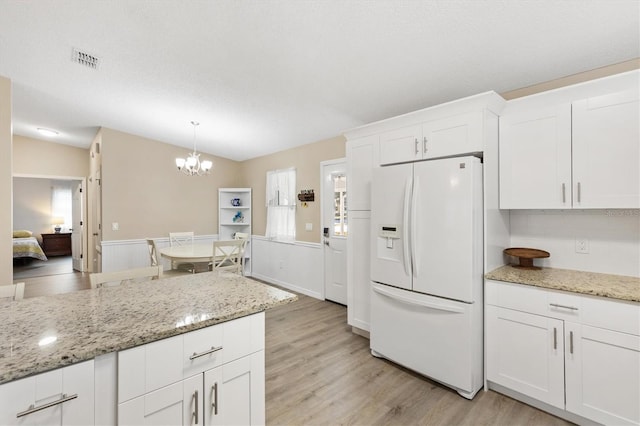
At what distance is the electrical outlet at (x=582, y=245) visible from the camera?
227 centimetres

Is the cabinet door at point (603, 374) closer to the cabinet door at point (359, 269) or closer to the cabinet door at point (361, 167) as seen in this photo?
the cabinet door at point (359, 269)

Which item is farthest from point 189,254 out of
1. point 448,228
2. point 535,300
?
point 535,300

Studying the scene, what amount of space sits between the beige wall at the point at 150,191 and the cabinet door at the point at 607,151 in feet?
19.2

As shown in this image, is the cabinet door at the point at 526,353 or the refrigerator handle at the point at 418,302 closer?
the cabinet door at the point at 526,353

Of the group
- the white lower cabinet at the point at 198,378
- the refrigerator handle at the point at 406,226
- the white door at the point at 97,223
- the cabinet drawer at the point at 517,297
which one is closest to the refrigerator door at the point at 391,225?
the refrigerator handle at the point at 406,226

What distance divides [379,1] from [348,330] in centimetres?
310

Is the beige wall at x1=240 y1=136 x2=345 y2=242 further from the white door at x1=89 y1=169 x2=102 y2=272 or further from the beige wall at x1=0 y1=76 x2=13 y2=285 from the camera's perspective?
the beige wall at x1=0 y1=76 x2=13 y2=285

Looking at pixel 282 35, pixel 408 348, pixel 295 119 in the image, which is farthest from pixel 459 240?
pixel 295 119

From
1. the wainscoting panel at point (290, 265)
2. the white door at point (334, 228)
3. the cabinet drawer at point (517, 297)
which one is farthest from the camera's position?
Result: the wainscoting panel at point (290, 265)

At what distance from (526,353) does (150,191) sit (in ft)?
19.4

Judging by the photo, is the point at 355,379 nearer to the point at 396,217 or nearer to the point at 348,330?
the point at 348,330

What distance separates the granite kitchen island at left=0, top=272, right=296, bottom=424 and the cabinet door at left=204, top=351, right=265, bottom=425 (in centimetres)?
1

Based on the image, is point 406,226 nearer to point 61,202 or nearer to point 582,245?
point 582,245

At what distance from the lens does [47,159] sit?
6188mm
